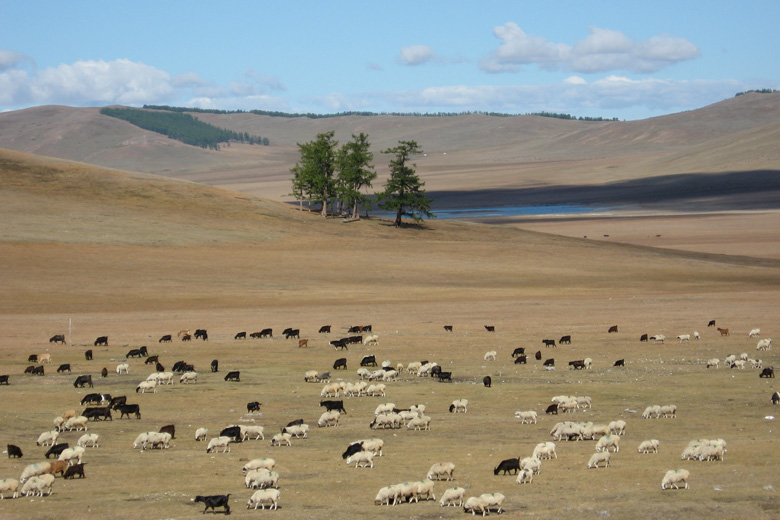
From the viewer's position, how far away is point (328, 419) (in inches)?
870

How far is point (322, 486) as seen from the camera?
16.4m

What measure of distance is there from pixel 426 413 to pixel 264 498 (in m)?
9.09

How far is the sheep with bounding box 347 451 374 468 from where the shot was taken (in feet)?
58.4

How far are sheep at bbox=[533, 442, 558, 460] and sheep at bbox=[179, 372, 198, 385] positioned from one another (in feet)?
44.1

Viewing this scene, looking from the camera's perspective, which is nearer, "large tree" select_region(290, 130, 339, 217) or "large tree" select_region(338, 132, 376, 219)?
"large tree" select_region(338, 132, 376, 219)

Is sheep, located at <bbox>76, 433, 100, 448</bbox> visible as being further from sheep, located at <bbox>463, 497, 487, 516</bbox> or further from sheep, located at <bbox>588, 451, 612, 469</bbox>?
sheep, located at <bbox>588, 451, 612, 469</bbox>

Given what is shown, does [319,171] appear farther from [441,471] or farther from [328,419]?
[441,471]

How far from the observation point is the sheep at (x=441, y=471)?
16562 mm

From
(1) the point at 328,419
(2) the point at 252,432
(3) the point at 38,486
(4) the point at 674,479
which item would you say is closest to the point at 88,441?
(2) the point at 252,432

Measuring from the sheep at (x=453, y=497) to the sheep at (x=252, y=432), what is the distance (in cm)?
661

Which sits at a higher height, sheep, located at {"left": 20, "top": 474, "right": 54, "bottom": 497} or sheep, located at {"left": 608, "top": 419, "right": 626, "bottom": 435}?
sheep, located at {"left": 608, "top": 419, "right": 626, "bottom": 435}

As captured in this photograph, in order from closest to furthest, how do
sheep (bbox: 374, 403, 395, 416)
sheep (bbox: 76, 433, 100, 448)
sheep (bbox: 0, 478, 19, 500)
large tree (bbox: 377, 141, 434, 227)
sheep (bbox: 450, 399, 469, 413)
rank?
sheep (bbox: 0, 478, 19, 500), sheep (bbox: 76, 433, 100, 448), sheep (bbox: 374, 403, 395, 416), sheep (bbox: 450, 399, 469, 413), large tree (bbox: 377, 141, 434, 227)

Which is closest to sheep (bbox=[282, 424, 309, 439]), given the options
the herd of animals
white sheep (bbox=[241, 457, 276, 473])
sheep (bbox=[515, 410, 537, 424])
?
the herd of animals

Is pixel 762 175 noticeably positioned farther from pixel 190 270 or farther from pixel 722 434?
pixel 722 434
